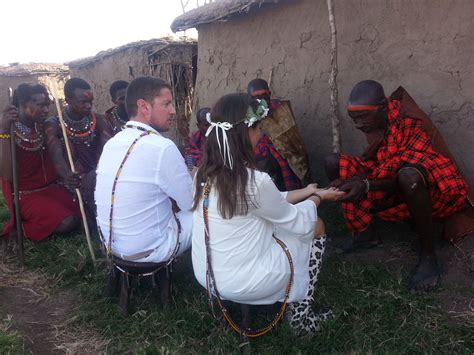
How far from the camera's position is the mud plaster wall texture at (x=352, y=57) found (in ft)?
11.5

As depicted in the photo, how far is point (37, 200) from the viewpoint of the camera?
4.48m

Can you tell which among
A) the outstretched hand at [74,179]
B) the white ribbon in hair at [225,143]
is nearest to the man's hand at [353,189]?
the white ribbon in hair at [225,143]

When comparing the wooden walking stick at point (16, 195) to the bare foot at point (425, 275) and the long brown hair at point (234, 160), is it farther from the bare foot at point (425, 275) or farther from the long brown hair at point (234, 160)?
the bare foot at point (425, 275)

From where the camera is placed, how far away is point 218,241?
246cm

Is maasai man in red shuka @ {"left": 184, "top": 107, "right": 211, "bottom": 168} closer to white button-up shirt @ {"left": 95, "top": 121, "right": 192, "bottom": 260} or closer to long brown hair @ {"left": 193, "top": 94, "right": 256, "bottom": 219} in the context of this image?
white button-up shirt @ {"left": 95, "top": 121, "right": 192, "bottom": 260}

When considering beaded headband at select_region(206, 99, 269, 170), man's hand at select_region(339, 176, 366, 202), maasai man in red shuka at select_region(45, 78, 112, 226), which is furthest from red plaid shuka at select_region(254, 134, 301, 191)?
beaded headband at select_region(206, 99, 269, 170)

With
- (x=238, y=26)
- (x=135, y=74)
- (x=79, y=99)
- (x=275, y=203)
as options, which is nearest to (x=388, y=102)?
(x=275, y=203)

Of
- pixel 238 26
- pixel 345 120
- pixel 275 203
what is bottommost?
pixel 345 120

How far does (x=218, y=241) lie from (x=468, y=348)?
1435 mm

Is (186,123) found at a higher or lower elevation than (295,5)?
lower

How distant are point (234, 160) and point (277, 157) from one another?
1.99m

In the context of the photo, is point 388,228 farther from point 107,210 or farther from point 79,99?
point 79,99

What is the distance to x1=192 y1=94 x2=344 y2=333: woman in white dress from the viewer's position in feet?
7.61

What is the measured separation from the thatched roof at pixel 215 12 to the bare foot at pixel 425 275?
2864 millimetres
